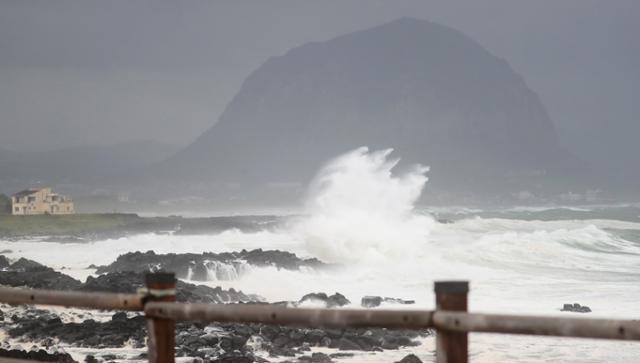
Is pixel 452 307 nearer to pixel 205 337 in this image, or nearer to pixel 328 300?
pixel 205 337

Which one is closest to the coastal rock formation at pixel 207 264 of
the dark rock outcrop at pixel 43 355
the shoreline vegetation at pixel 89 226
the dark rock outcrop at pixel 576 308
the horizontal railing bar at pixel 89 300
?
the dark rock outcrop at pixel 576 308

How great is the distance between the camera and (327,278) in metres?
30.9

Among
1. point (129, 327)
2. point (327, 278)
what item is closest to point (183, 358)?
point (129, 327)

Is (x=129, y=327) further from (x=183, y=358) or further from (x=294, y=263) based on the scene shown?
(x=294, y=263)

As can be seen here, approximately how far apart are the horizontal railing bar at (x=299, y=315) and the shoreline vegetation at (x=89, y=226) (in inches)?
2232

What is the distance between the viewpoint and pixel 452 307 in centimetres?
403

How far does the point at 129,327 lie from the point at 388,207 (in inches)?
1679

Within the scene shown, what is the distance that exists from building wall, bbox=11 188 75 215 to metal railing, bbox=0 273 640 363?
252 feet

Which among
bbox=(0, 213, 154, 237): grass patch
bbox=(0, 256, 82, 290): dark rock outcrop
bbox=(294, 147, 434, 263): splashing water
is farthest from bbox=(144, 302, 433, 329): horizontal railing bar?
bbox=(0, 213, 154, 237): grass patch

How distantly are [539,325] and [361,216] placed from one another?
44152 mm

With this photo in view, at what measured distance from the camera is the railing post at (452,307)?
4.02m

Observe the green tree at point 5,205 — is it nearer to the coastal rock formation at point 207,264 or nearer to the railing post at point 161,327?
the coastal rock formation at point 207,264

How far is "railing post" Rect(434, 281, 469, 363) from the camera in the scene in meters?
4.02

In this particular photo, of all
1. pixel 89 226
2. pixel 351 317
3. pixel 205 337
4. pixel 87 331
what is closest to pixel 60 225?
pixel 89 226
